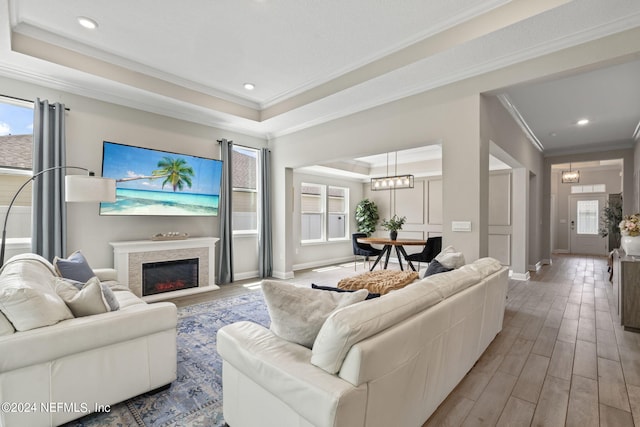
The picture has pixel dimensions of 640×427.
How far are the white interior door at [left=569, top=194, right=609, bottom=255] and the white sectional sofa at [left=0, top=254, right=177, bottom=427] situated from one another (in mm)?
12696

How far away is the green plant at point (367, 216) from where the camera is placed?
8.69 m

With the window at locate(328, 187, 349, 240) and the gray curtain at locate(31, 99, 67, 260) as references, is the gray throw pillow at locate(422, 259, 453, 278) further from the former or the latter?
the window at locate(328, 187, 349, 240)

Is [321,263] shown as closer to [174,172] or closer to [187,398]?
[174,172]

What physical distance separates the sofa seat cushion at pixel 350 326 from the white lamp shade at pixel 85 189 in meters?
2.43

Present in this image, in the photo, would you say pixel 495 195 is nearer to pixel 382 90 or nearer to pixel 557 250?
pixel 382 90

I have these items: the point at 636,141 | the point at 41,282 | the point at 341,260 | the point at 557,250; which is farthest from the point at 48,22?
the point at 557,250

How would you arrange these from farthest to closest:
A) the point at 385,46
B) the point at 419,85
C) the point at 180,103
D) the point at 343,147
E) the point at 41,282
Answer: the point at 343,147
the point at 180,103
the point at 419,85
the point at 385,46
the point at 41,282

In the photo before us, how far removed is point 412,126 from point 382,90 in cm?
62

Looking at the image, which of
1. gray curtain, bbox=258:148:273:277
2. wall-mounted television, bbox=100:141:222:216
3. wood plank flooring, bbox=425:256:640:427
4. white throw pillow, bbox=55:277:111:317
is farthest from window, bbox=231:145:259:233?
wood plank flooring, bbox=425:256:640:427

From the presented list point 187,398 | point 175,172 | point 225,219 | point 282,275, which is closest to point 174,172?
point 175,172

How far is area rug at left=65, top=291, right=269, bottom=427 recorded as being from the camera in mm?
1817

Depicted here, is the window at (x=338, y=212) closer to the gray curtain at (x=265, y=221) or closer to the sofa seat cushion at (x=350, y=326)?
the gray curtain at (x=265, y=221)

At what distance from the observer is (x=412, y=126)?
13.0 ft

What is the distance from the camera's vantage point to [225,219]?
531 centimetres
